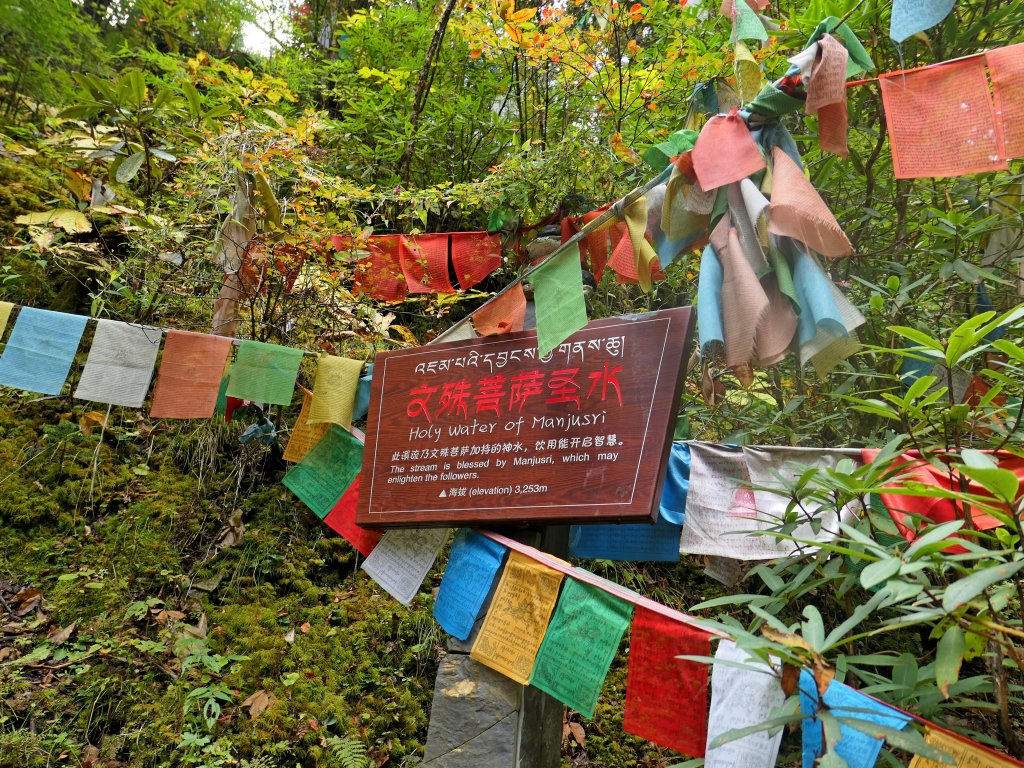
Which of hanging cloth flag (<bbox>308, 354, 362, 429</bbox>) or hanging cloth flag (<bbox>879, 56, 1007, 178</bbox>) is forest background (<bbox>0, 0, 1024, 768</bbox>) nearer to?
hanging cloth flag (<bbox>879, 56, 1007, 178</bbox>)

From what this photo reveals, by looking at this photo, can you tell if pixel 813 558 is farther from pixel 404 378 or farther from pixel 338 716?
pixel 338 716

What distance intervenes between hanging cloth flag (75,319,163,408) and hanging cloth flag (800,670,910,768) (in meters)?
3.58

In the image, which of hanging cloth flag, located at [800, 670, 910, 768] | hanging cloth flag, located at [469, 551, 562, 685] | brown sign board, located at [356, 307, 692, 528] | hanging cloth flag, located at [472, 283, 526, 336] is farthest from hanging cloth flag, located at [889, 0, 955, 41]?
hanging cloth flag, located at [469, 551, 562, 685]

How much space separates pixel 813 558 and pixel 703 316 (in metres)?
1.19

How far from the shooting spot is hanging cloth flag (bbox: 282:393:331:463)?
14.4ft

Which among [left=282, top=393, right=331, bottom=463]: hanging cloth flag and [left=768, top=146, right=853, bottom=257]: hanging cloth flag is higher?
[left=768, top=146, right=853, bottom=257]: hanging cloth flag

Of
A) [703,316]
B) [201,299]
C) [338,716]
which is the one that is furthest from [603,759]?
[201,299]

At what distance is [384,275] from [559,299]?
242 cm

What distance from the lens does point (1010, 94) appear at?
2.78m

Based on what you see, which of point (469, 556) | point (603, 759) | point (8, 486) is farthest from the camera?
point (8, 486)

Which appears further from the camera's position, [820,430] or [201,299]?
[201,299]

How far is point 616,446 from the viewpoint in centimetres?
299

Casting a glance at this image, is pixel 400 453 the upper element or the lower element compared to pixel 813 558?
upper

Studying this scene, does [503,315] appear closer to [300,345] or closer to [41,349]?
[300,345]
